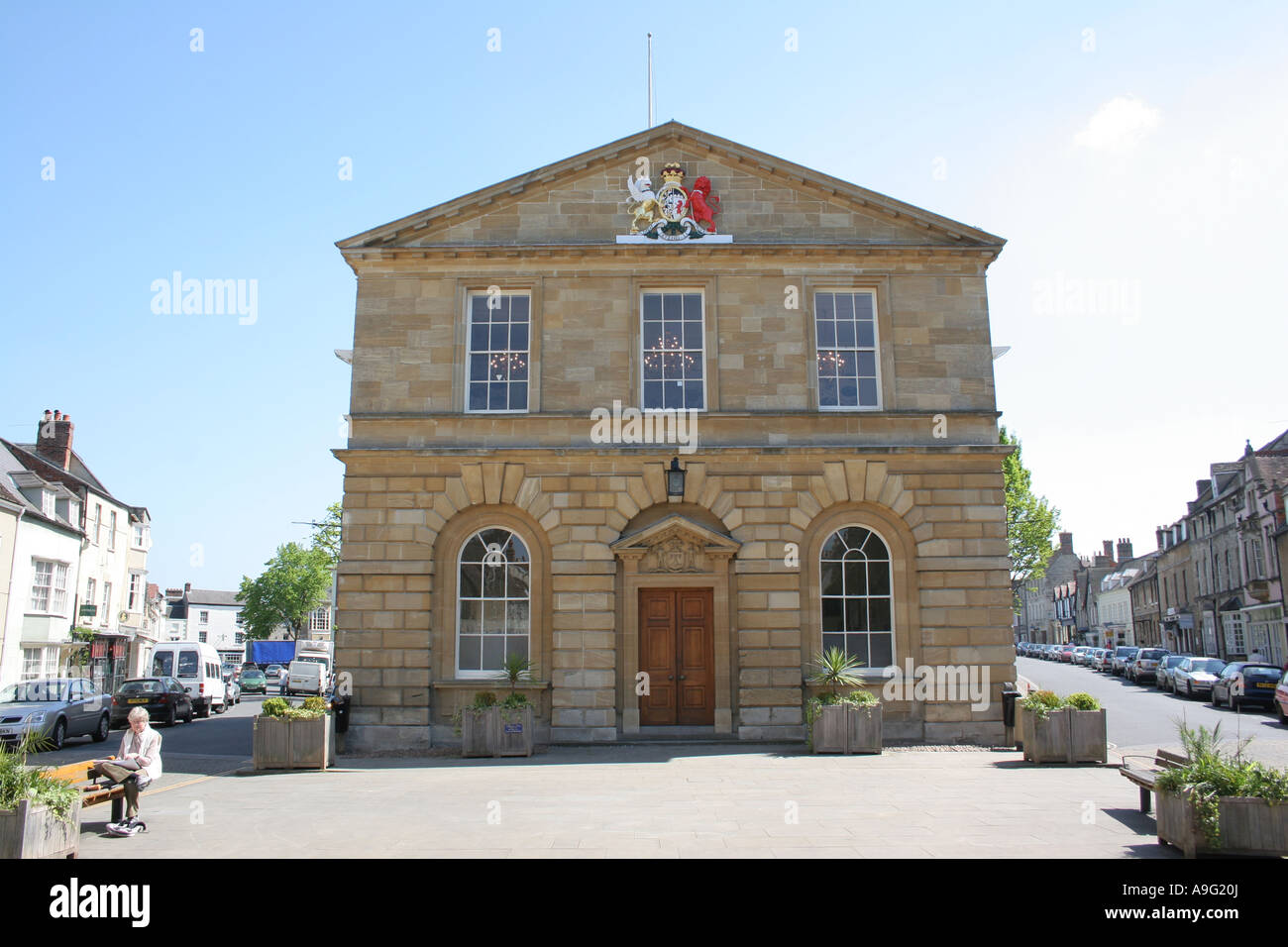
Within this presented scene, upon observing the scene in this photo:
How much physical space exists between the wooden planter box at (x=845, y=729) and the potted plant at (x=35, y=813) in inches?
434

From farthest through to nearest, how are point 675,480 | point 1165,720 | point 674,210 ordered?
point 1165,720, point 674,210, point 675,480

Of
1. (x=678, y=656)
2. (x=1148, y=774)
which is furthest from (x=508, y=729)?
(x=1148, y=774)

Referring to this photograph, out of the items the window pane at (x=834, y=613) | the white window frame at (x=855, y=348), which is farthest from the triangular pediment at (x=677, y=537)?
the white window frame at (x=855, y=348)

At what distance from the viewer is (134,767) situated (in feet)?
35.2

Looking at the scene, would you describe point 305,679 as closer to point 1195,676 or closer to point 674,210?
point 674,210

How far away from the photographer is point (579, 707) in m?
18.0

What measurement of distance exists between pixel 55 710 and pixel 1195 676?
35.4 metres

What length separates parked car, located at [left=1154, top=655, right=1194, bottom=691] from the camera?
125 ft

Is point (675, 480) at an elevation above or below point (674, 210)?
below

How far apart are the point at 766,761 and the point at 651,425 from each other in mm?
6727

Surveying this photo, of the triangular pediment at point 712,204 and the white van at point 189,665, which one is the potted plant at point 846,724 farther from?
the white van at point 189,665

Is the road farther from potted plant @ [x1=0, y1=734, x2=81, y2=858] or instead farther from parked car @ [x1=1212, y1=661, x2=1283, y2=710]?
potted plant @ [x1=0, y1=734, x2=81, y2=858]

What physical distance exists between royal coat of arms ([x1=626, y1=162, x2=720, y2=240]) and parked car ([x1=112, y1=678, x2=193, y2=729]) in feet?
68.8
